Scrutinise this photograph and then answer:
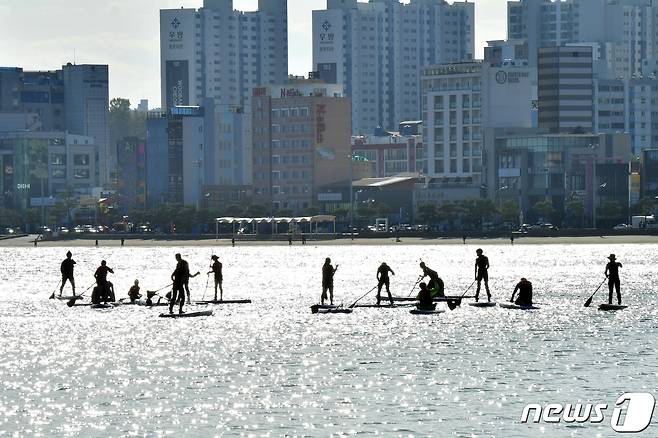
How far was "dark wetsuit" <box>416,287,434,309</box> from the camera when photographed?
7431cm

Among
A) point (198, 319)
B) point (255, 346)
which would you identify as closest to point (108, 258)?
point (198, 319)

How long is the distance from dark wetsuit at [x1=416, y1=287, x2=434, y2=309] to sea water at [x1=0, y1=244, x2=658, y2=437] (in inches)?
28.2

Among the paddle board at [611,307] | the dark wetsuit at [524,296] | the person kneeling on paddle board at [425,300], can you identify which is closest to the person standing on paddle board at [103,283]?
the person kneeling on paddle board at [425,300]

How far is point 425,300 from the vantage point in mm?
74688

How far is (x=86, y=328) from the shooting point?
73125mm

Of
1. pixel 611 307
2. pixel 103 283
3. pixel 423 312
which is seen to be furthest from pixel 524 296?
pixel 103 283

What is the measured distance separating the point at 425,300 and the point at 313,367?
18790 mm

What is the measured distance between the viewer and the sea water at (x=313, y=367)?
4506cm

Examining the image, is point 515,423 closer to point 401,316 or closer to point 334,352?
point 334,352

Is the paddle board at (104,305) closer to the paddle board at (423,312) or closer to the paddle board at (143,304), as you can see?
the paddle board at (143,304)

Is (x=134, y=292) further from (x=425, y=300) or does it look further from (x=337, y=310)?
(x=425, y=300)

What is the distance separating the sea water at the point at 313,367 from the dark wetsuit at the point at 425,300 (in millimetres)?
716

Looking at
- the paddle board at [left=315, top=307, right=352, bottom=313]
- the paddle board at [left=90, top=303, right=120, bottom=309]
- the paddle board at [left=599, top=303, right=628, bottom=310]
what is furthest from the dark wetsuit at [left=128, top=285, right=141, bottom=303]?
the paddle board at [left=599, top=303, right=628, bottom=310]

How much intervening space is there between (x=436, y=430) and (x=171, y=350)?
21059mm
